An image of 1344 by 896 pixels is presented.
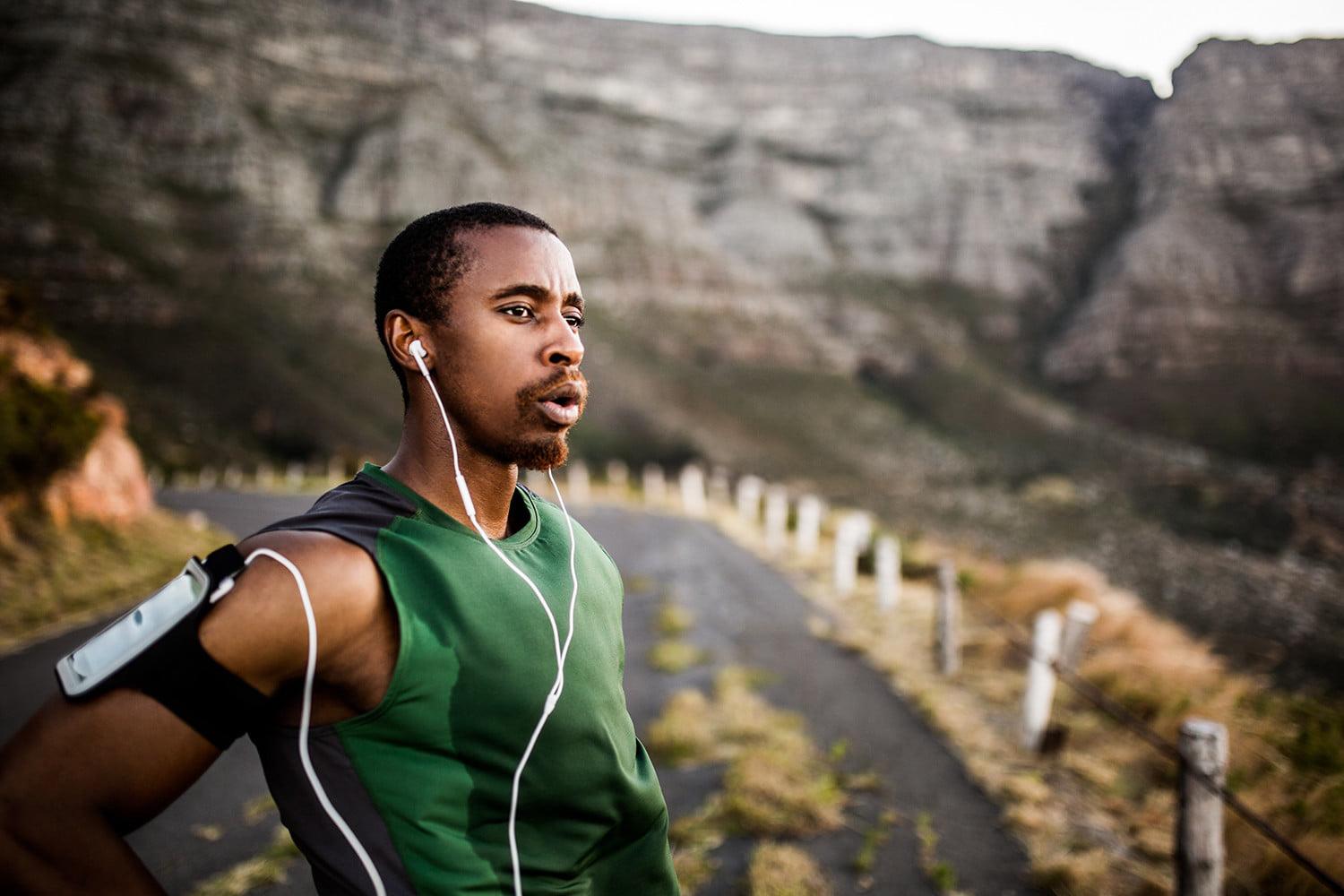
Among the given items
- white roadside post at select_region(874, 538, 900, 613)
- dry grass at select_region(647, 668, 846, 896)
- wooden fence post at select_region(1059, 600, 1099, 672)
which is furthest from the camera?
white roadside post at select_region(874, 538, 900, 613)

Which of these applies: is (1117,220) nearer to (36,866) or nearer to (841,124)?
(841,124)

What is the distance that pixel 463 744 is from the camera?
1354 mm

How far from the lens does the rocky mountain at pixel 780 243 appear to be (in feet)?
129

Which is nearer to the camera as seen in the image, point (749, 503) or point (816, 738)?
point (816, 738)

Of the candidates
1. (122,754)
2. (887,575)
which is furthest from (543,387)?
(887,575)

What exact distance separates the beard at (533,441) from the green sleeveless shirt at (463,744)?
0.19 m

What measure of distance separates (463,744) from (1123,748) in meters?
5.88

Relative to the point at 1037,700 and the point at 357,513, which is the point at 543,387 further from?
the point at 1037,700

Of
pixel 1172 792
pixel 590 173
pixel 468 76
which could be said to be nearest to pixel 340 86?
pixel 468 76

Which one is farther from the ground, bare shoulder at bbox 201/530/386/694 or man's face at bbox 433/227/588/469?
man's face at bbox 433/227/588/469

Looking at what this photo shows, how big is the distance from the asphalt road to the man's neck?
69cm

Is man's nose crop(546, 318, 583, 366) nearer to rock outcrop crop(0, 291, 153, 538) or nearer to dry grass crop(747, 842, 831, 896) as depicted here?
dry grass crop(747, 842, 831, 896)

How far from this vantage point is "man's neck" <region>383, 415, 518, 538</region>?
1614 mm

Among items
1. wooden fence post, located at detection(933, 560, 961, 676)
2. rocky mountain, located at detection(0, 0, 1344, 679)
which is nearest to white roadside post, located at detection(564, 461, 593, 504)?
rocky mountain, located at detection(0, 0, 1344, 679)
